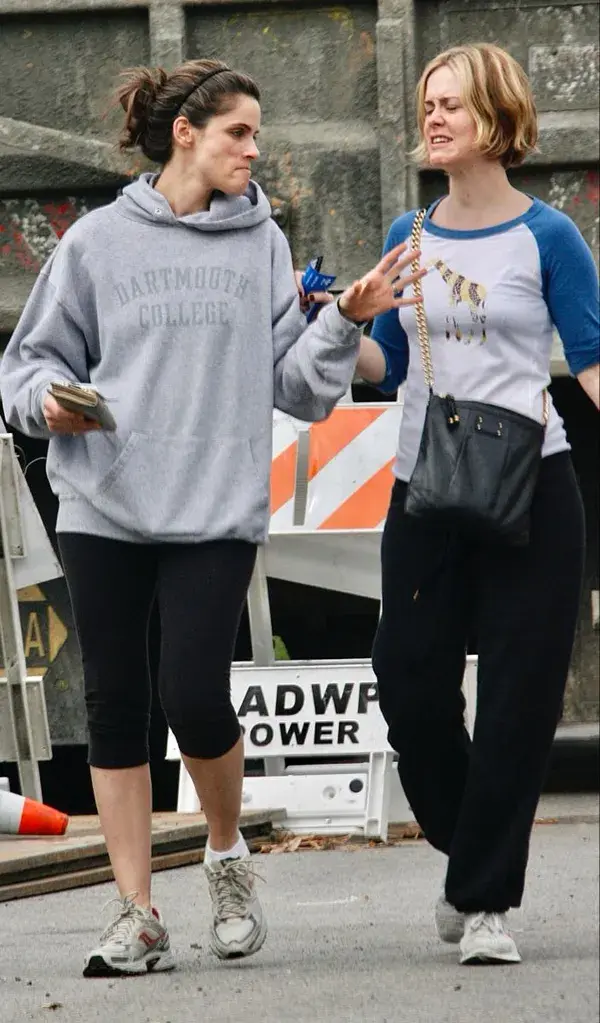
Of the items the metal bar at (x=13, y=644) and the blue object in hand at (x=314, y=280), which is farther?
the metal bar at (x=13, y=644)

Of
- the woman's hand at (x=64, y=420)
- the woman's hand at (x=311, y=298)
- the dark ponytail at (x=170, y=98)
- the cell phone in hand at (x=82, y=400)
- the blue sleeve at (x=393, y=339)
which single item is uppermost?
the dark ponytail at (x=170, y=98)

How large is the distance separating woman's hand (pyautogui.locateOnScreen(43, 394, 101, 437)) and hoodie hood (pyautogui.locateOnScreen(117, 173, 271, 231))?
46 centimetres

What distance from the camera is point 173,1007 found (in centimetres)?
389

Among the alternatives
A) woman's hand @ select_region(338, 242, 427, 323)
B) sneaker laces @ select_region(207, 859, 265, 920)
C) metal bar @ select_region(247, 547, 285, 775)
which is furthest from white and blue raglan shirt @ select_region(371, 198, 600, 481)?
metal bar @ select_region(247, 547, 285, 775)

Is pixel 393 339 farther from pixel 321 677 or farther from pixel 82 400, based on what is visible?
pixel 321 677

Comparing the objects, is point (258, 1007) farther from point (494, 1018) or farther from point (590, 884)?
point (590, 884)

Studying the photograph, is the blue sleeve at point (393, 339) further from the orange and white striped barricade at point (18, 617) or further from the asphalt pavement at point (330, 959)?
the orange and white striped barricade at point (18, 617)

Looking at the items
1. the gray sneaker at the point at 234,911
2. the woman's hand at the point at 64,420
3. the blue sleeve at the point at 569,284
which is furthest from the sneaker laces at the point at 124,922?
the blue sleeve at the point at 569,284

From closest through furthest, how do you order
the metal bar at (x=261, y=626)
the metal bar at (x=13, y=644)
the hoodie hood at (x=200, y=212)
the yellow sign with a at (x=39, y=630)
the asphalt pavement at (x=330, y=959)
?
1. the asphalt pavement at (x=330, y=959)
2. the hoodie hood at (x=200, y=212)
3. the metal bar at (x=13, y=644)
4. the metal bar at (x=261, y=626)
5. the yellow sign with a at (x=39, y=630)

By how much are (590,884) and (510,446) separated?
1924mm

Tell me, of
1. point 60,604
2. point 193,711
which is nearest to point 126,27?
point 60,604

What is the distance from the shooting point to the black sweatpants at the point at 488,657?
14.0ft

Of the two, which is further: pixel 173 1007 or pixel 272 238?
pixel 272 238

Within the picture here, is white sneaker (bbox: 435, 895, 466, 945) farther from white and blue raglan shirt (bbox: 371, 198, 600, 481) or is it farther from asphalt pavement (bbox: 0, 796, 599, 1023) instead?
white and blue raglan shirt (bbox: 371, 198, 600, 481)
